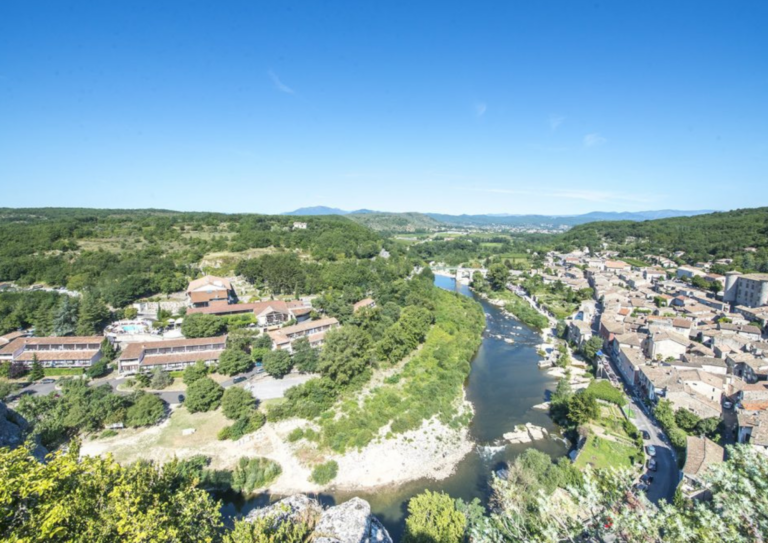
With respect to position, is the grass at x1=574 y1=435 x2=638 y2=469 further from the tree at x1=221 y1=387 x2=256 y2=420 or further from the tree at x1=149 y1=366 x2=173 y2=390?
the tree at x1=149 y1=366 x2=173 y2=390

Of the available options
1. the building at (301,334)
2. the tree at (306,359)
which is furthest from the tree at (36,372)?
the tree at (306,359)

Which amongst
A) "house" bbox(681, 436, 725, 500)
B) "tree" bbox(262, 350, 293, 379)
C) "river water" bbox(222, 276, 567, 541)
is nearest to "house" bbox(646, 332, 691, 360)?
"river water" bbox(222, 276, 567, 541)

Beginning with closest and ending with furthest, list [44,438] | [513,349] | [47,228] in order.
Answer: [44,438] → [513,349] → [47,228]

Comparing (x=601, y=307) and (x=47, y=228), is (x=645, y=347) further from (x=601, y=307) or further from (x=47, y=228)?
(x=47, y=228)

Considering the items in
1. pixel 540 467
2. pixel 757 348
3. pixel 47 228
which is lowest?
pixel 540 467

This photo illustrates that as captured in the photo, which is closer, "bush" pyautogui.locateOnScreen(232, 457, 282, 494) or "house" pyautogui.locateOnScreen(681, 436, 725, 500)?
"house" pyautogui.locateOnScreen(681, 436, 725, 500)

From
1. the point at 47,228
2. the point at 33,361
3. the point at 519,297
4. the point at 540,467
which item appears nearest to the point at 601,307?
the point at 519,297

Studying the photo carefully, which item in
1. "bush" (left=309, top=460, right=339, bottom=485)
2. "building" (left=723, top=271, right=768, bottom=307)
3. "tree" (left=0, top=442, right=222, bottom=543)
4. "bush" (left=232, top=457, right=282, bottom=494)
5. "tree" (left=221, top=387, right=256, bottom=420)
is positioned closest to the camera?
"tree" (left=0, top=442, right=222, bottom=543)
